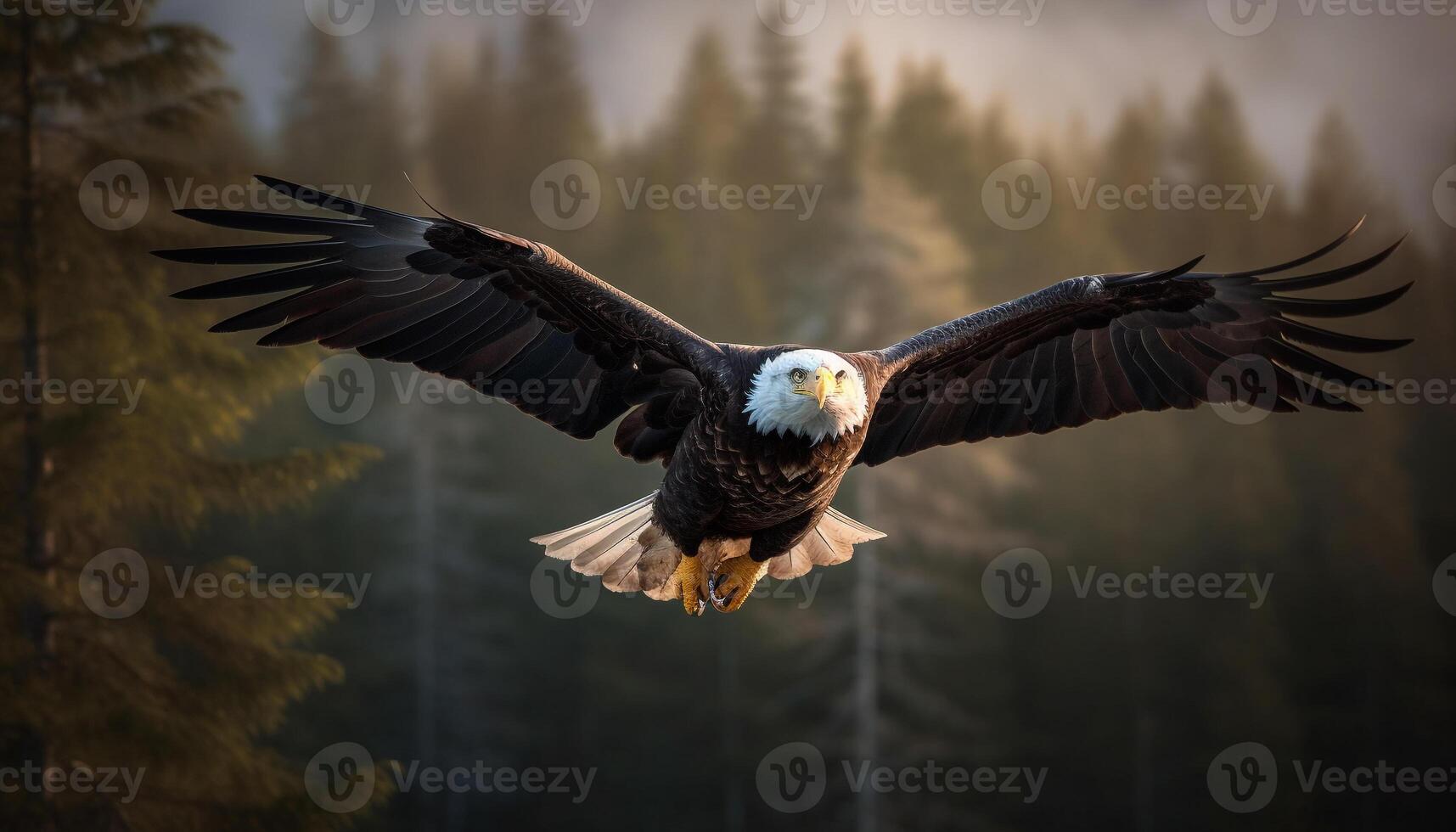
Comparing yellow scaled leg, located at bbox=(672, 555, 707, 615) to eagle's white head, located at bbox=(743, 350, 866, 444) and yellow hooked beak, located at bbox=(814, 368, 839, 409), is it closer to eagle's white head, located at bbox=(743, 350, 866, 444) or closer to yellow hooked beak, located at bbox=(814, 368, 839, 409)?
eagle's white head, located at bbox=(743, 350, 866, 444)

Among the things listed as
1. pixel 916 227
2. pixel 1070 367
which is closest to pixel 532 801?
pixel 916 227

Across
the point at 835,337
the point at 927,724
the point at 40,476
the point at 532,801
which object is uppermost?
the point at 835,337

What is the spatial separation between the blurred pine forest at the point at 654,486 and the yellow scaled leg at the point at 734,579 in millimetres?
3928

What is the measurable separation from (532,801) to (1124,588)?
1135cm

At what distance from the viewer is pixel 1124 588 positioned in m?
20.4

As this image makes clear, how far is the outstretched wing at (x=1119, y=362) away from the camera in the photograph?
5852 mm

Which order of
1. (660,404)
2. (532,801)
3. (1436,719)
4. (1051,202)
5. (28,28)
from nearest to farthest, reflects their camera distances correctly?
1. (660,404)
2. (28,28)
3. (1436,719)
4. (532,801)
5. (1051,202)

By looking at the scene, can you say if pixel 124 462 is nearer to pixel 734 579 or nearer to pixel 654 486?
pixel 734 579

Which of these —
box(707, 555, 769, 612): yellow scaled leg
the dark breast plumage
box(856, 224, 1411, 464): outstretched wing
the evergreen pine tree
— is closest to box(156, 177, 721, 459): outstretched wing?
the dark breast plumage

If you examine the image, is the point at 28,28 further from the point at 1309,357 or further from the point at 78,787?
the point at 1309,357

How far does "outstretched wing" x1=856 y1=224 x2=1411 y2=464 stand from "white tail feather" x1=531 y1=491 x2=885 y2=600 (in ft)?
1.47

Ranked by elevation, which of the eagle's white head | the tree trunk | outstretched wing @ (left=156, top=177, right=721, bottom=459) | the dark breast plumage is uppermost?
outstretched wing @ (left=156, top=177, right=721, bottom=459)

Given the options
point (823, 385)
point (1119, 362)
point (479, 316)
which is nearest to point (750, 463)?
point (823, 385)

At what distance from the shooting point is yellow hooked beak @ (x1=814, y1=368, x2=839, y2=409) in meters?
4.56
